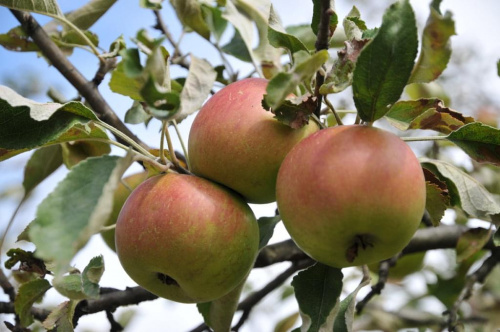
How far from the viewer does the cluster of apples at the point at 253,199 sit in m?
0.73

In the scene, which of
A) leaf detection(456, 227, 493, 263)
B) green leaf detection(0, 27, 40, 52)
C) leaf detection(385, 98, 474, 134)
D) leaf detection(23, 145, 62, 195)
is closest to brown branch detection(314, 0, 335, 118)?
leaf detection(385, 98, 474, 134)

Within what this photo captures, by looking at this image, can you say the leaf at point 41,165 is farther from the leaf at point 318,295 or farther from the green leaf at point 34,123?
the leaf at point 318,295

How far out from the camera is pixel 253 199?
944 mm

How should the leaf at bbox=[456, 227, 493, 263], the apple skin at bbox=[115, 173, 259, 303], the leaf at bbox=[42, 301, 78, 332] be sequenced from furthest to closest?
the leaf at bbox=[456, 227, 493, 263] → the leaf at bbox=[42, 301, 78, 332] → the apple skin at bbox=[115, 173, 259, 303]

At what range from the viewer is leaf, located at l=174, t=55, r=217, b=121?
91 cm

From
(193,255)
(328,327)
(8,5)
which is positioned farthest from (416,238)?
(8,5)

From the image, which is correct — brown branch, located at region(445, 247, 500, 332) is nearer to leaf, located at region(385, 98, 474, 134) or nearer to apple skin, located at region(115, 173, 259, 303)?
leaf, located at region(385, 98, 474, 134)

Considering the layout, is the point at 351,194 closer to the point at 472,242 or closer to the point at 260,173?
the point at 260,173

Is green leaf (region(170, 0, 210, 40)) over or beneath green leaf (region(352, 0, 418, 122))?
beneath

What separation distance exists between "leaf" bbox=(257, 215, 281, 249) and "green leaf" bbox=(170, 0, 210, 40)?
0.53 metres

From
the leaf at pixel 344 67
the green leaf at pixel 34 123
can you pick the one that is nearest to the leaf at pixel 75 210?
the green leaf at pixel 34 123

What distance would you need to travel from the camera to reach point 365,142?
0.76 metres

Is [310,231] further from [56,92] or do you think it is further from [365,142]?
[56,92]

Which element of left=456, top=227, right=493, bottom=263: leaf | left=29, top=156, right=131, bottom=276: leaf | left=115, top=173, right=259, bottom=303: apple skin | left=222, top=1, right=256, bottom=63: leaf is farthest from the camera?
left=456, top=227, right=493, bottom=263: leaf
